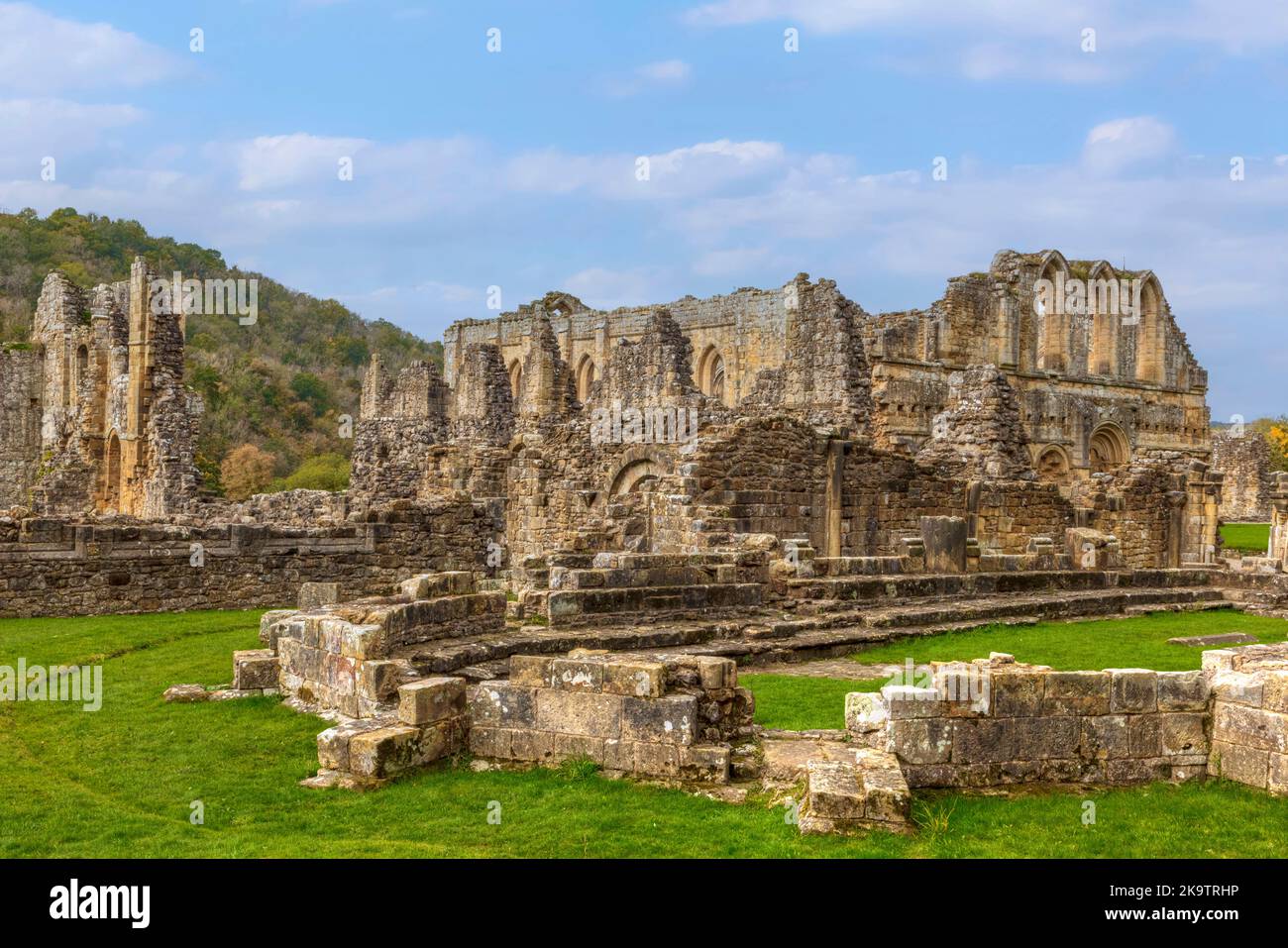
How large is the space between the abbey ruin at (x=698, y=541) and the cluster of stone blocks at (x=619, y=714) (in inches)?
0.8

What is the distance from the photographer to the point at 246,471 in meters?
47.4

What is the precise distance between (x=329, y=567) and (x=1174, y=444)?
36.1 metres

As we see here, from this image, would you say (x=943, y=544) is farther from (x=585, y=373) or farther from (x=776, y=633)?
(x=585, y=373)

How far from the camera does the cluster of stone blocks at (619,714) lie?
734 centimetres

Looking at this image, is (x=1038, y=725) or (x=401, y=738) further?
(x=401, y=738)

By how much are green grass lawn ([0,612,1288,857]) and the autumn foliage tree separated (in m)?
37.7

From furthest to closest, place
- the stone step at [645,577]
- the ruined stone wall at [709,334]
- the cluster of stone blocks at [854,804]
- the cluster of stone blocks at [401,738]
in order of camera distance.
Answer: the ruined stone wall at [709,334] → the stone step at [645,577] → the cluster of stone blocks at [401,738] → the cluster of stone blocks at [854,804]

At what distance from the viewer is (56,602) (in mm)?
16609

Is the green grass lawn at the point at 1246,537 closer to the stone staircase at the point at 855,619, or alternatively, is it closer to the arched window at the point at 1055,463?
the arched window at the point at 1055,463

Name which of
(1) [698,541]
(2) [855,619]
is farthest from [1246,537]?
(2) [855,619]

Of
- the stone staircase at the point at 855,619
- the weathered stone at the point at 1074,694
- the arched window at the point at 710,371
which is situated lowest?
the stone staircase at the point at 855,619

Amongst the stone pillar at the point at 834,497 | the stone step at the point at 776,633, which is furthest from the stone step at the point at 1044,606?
the stone pillar at the point at 834,497

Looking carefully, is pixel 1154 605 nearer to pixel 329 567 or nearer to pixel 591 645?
pixel 591 645

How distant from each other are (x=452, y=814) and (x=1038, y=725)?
361 cm
